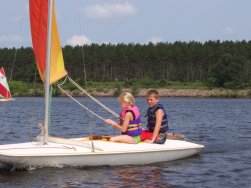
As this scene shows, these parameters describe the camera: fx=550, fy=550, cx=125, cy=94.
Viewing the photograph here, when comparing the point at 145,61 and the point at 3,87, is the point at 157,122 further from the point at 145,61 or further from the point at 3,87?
the point at 145,61

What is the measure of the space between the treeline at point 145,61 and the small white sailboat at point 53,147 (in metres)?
113

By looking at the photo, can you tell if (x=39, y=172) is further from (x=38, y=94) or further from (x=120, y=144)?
(x=38, y=94)

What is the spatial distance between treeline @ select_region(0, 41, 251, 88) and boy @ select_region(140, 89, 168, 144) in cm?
11202

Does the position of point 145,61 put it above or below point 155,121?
above

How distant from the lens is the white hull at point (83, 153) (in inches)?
543

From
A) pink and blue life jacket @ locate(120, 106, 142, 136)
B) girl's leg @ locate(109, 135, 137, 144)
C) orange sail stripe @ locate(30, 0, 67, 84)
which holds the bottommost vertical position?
girl's leg @ locate(109, 135, 137, 144)

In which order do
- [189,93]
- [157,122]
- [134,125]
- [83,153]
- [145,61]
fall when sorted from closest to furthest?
[83,153], [134,125], [157,122], [189,93], [145,61]

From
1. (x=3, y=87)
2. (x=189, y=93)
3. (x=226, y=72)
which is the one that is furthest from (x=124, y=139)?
(x=226, y=72)

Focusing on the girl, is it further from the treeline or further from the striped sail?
the treeline

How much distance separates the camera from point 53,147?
14.3m

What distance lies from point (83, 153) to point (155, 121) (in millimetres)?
2728

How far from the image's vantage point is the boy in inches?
614

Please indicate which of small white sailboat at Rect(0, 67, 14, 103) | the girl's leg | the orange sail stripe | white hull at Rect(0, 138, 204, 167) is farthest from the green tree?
the orange sail stripe

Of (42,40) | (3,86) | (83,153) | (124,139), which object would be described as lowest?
(83,153)
